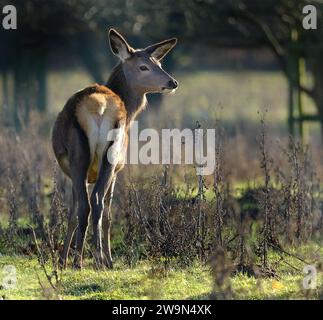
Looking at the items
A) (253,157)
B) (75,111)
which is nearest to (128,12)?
(253,157)

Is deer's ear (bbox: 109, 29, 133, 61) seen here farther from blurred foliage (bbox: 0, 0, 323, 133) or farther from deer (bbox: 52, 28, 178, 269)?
blurred foliage (bbox: 0, 0, 323, 133)

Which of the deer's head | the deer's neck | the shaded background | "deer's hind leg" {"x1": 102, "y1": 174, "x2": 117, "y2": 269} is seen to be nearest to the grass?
"deer's hind leg" {"x1": 102, "y1": 174, "x2": 117, "y2": 269}

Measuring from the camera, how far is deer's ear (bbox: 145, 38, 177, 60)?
36.3 ft

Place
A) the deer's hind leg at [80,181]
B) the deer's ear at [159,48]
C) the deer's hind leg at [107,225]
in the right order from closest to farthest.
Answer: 1. the deer's hind leg at [80,181]
2. the deer's hind leg at [107,225]
3. the deer's ear at [159,48]

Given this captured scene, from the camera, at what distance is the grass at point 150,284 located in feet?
26.5

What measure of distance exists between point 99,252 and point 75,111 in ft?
4.33

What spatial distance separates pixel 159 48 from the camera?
1119 cm

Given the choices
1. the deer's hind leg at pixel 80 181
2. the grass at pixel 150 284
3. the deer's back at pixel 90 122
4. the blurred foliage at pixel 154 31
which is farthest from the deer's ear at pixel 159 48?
the blurred foliage at pixel 154 31

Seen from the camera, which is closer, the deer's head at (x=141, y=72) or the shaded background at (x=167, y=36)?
the deer's head at (x=141, y=72)

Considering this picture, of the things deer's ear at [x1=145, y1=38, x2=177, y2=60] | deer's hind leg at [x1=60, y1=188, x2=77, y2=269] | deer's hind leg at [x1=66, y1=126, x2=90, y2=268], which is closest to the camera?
deer's hind leg at [x1=66, y1=126, x2=90, y2=268]

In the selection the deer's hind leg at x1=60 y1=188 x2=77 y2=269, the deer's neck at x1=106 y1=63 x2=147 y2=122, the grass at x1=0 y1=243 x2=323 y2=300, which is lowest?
the grass at x1=0 y1=243 x2=323 y2=300

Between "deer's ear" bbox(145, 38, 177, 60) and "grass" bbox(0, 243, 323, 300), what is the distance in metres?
2.66

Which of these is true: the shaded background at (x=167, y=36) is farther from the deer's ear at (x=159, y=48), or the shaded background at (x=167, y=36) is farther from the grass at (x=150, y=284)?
the grass at (x=150, y=284)

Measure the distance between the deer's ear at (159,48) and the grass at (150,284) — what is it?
2.66 meters
